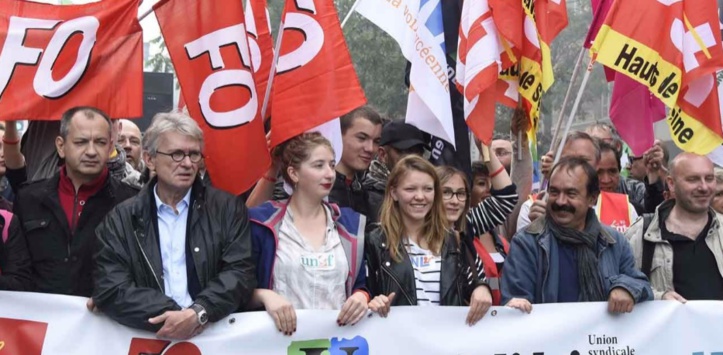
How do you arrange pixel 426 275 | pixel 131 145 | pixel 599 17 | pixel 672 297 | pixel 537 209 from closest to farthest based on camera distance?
pixel 426 275 < pixel 672 297 < pixel 537 209 < pixel 599 17 < pixel 131 145

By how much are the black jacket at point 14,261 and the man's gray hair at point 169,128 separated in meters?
0.72

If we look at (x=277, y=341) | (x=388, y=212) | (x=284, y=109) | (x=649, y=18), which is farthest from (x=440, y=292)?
(x=649, y=18)

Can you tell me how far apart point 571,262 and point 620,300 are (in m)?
0.30

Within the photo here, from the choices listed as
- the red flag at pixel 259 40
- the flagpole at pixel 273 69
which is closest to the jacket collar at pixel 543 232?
the flagpole at pixel 273 69

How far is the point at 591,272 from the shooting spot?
17.1 feet

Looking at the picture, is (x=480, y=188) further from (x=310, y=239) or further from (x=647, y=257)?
(x=310, y=239)

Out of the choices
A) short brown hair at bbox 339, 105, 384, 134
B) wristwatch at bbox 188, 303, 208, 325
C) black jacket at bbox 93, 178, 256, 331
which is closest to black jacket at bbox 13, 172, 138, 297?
black jacket at bbox 93, 178, 256, 331

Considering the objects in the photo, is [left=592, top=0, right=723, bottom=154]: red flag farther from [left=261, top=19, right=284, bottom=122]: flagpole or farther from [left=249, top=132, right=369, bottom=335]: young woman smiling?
[left=249, top=132, right=369, bottom=335]: young woman smiling

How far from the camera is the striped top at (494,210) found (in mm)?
5738

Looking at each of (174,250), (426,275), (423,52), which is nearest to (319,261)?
(426,275)

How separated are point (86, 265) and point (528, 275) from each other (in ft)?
7.10

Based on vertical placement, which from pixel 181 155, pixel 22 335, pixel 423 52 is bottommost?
pixel 22 335

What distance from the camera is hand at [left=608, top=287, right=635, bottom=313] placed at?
5.15 metres

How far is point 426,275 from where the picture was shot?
504cm
